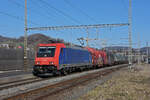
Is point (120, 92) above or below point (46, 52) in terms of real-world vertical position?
below

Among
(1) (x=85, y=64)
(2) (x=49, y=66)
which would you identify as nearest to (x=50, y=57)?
(2) (x=49, y=66)

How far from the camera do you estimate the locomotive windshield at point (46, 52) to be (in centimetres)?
2199

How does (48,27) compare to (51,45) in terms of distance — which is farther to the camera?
(48,27)

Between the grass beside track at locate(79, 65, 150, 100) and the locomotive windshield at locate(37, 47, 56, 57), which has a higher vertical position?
the locomotive windshield at locate(37, 47, 56, 57)

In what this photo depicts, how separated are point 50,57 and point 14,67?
13.5 m

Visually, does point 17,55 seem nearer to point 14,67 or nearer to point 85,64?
point 14,67

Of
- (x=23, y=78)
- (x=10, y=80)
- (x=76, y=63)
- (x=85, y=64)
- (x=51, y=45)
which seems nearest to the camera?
(x=10, y=80)

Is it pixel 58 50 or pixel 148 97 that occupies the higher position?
pixel 58 50

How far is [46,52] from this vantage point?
22156 millimetres

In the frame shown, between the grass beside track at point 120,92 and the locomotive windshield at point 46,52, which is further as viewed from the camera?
the locomotive windshield at point 46,52

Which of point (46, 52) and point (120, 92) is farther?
point (46, 52)

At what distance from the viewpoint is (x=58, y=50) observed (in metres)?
22.2

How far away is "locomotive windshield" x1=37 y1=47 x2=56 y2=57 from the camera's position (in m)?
22.0

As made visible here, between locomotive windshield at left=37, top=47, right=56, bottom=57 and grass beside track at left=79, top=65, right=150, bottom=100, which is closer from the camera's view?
grass beside track at left=79, top=65, right=150, bottom=100
